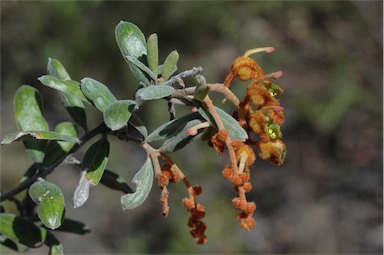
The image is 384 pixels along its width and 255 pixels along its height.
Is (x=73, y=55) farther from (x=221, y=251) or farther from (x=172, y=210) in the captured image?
(x=221, y=251)

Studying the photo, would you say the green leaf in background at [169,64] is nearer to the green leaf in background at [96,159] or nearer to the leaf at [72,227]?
the green leaf in background at [96,159]

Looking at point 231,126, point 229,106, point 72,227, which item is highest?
point 231,126

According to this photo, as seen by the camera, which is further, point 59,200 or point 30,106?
point 30,106

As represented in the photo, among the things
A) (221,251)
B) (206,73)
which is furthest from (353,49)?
(221,251)

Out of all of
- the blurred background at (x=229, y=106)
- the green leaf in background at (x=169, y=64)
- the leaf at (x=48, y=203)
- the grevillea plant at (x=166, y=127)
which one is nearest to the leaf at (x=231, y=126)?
the grevillea plant at (x=166, y=127)

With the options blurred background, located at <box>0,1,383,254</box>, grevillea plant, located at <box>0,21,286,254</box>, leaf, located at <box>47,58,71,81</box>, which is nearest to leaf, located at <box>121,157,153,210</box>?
grevillea plant, located at <box>0,21,286,254</box>

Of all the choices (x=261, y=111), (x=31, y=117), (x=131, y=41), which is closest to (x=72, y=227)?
(x=31, y=117)

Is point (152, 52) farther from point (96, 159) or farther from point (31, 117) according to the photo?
point (31, 117)
